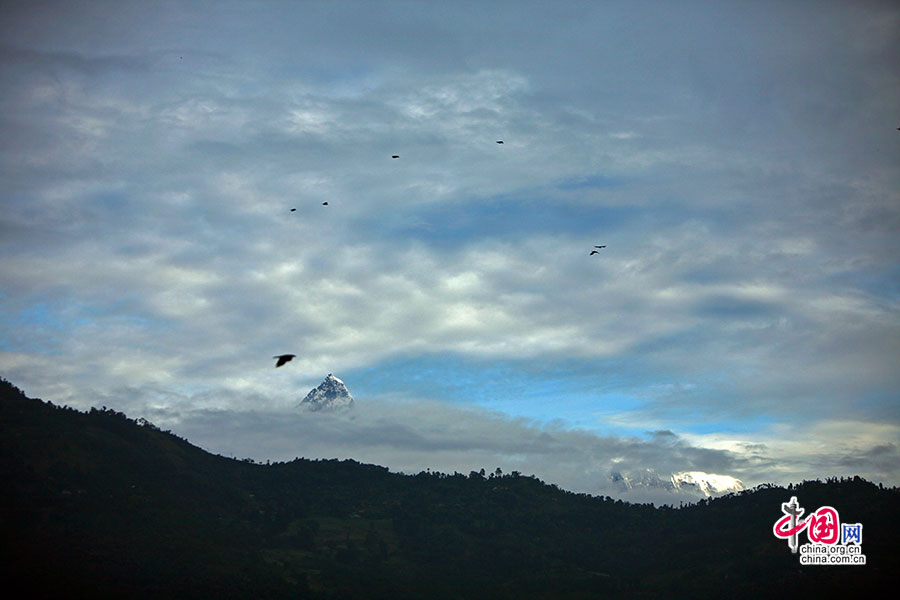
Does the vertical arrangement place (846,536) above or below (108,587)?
above

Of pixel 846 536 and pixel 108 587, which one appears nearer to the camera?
pixel 108 587

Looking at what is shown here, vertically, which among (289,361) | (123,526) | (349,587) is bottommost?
(349,587)

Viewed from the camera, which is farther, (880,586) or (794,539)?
(794,539)

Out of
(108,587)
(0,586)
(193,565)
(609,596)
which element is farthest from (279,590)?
(609,596)

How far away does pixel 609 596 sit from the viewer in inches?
7515

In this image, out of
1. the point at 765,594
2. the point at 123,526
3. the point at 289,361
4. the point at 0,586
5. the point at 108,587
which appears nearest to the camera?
the point at 289,361

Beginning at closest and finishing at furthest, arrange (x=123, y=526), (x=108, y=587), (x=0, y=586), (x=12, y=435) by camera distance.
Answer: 1. (x=0, y=586)
2. (x=108, y=587)
3. (x=123, y=526)
4. (x=12, y=435)

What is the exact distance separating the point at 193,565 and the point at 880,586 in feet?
480

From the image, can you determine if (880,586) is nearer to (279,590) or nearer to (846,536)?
(846,536)

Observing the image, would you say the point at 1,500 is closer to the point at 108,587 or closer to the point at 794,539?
the point at 108,587

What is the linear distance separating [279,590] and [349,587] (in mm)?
22625

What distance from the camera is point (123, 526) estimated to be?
184 meters

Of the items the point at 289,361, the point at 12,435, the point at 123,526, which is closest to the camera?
the point at 289,361

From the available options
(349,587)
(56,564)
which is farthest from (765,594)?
(56,564)
